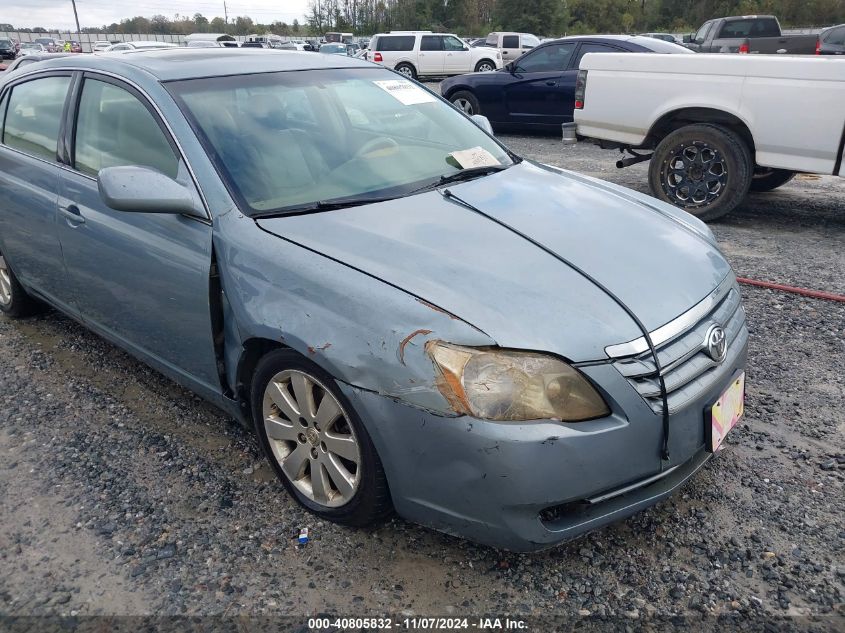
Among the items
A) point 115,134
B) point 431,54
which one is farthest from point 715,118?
point 431,54

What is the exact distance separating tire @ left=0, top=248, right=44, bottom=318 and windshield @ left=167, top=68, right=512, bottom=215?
2.16 metres

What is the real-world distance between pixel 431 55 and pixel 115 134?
2202cm

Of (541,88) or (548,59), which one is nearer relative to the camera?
(541,88)

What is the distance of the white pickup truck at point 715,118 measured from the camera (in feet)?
18.3

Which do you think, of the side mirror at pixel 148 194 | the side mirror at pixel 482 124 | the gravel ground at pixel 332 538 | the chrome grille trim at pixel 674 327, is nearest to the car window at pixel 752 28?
the side mirror at pixel 482 124

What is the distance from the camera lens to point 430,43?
23.7 metres

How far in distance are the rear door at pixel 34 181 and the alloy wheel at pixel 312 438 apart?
1.69 meters

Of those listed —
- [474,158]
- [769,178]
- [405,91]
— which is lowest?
[769,178]

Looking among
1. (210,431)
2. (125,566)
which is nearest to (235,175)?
(210,431)

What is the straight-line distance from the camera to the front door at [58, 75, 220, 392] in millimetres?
2715

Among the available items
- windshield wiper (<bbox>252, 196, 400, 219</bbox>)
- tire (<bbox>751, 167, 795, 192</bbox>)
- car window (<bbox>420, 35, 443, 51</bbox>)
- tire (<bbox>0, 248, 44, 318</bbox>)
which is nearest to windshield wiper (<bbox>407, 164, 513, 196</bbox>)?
windshield wiper (<bbox>252, 196, 400, 219</bbox>)

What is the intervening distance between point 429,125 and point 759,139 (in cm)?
375

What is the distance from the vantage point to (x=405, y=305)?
212cm

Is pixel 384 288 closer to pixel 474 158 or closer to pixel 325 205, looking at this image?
pixel 325 205
